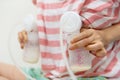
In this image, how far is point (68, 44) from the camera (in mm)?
729

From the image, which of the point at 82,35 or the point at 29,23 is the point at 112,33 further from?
the point at 29,23

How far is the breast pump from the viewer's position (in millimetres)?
Result: 695

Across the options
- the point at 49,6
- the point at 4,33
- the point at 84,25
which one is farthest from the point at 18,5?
the point at 84,25

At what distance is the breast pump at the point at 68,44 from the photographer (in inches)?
27.4

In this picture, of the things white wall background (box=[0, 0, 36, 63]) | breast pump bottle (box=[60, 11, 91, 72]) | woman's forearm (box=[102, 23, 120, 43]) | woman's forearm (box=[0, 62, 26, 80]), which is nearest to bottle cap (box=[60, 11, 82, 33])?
breast pump bottle (box=[60, 11, 91, 72])

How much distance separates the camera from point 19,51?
1287 millimetres

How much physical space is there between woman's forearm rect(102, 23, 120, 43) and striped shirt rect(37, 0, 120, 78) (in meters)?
0.01

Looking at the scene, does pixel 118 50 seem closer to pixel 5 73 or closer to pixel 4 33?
pixel 5 73

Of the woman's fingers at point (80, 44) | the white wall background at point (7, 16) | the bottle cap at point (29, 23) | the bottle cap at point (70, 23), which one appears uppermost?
the white wall background at point (7, 16)

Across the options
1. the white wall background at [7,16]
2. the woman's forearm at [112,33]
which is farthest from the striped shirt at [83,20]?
the white wall background at [7,16]

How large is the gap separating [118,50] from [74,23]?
0.84ft

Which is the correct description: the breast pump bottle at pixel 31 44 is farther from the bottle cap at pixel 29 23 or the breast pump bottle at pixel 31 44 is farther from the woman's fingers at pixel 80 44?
the woman's fingers at pixel 80 44

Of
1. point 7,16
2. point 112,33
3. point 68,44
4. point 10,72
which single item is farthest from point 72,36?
point 7,16

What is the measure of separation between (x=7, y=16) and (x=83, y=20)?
2.31ft
